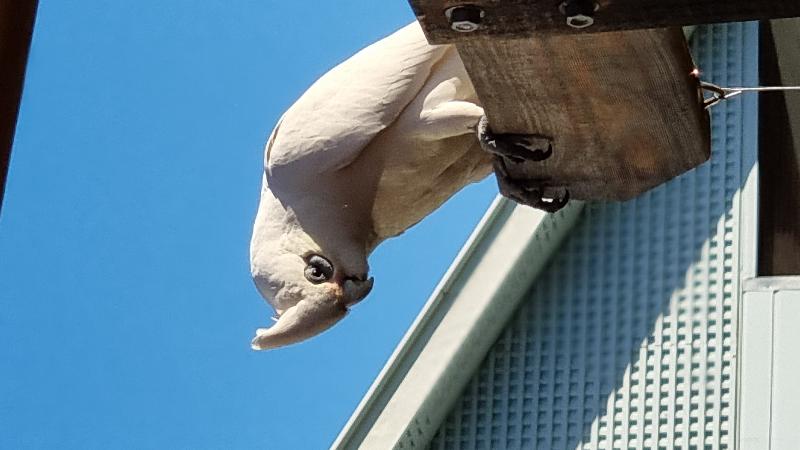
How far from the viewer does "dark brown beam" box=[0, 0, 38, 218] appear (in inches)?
54.5

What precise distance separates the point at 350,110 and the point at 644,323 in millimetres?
3121

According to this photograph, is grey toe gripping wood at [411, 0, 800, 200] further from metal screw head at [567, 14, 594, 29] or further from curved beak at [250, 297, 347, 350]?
curved beak at [250, 297, 347, 350]

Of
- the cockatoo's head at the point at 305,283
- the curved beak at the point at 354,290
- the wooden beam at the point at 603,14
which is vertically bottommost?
the curved beak at the point at 354,290

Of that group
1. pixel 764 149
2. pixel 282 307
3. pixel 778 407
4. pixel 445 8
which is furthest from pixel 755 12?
pixel 764 149

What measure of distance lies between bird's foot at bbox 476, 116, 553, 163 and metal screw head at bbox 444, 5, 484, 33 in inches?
17.0

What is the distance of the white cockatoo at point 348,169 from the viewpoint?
2.10 meters

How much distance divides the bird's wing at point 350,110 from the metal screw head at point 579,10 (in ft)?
2.19

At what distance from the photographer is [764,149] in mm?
5086

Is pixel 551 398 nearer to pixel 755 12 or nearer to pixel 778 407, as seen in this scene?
pixel 778 407

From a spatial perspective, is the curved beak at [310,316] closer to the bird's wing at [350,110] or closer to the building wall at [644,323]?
the bird's wing at [350,110]

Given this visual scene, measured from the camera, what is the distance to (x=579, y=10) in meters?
1.46

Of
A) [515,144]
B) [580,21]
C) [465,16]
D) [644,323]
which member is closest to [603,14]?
[580,21]

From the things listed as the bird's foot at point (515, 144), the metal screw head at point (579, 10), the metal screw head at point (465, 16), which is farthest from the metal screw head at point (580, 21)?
the bird's foot at point (515, 144)

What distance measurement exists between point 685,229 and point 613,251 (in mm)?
294
